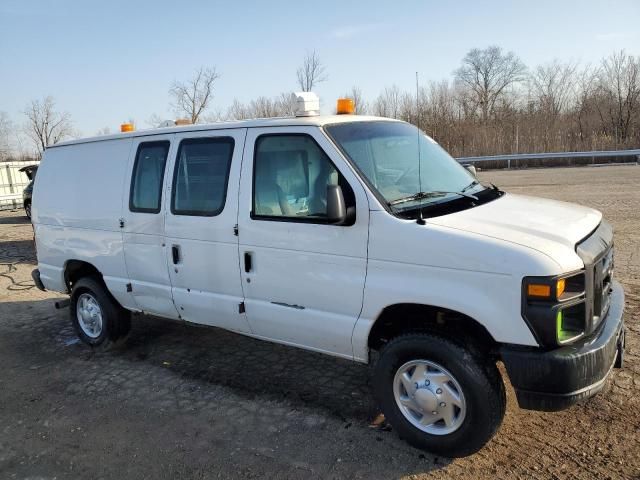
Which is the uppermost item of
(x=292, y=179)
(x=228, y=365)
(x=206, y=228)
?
(x=292, y=179)

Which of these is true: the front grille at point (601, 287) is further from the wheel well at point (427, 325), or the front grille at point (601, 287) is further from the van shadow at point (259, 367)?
the van shadow at point (259, 367)

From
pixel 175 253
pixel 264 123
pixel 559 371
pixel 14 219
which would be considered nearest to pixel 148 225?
pixel 175 253

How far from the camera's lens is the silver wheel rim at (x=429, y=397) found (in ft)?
10.7

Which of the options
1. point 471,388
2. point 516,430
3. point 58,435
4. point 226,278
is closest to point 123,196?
point 226,278

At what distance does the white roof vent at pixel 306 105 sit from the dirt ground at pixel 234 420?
230cm

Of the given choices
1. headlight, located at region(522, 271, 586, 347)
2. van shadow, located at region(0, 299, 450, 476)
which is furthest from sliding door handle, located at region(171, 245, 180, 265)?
headlight, located at region(522, 271, 586, 347)

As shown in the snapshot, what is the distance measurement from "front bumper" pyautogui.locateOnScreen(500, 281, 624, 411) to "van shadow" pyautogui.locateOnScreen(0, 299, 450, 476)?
30.8 inches

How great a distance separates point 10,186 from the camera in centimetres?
2278

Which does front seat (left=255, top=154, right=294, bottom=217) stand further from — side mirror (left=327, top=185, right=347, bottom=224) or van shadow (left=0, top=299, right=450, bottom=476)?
van shadow (left=0, top=299, right=450, bottom=476)

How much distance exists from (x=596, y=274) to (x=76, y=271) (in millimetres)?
5219

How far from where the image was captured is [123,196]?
498 centimetres

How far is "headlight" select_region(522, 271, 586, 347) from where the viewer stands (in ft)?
9.18

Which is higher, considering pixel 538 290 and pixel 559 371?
pixel 538 290

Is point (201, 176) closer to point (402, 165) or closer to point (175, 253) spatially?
point (175, 253)
